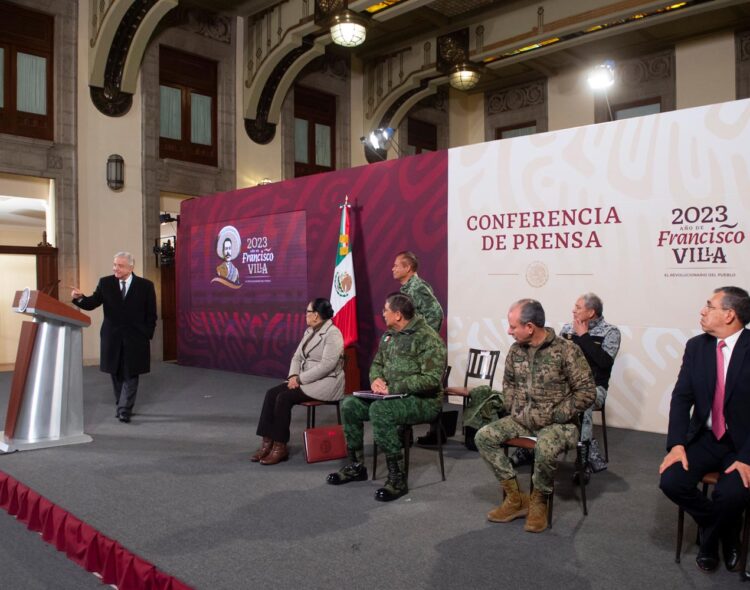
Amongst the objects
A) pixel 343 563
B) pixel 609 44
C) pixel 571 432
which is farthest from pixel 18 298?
pixel 609 44

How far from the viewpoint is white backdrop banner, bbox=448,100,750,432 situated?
4.54 m

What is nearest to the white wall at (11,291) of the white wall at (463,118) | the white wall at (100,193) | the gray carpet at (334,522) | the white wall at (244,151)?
the white wall at (100,193)

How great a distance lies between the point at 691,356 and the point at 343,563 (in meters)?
1.60

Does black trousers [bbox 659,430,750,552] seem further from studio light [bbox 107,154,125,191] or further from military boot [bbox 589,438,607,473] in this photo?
studio light [bbox 107,154,125,191]

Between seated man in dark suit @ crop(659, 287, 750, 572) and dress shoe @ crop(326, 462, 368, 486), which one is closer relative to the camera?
seated man in dark suit @ crop(659, 287, 750, 572)

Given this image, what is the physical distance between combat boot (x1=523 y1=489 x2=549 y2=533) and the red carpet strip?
146 centimetres

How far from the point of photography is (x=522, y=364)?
3.06 metres

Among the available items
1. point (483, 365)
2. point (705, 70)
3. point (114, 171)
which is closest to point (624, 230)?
point (483, 365)

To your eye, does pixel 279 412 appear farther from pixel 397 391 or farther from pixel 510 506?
pixel 510 506

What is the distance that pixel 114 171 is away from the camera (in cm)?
909

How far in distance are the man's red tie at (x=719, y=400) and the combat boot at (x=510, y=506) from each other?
0.90 meters

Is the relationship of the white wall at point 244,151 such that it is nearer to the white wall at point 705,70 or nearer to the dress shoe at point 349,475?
the white wall at point 705,70

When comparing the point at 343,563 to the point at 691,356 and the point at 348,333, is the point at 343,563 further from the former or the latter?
the point at 348,333

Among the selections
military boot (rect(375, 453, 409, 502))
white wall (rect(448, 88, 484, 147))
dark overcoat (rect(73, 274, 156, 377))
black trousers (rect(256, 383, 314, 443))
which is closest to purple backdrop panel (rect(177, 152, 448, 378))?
dark overcoat (rect(73, 274, 156, 377))
